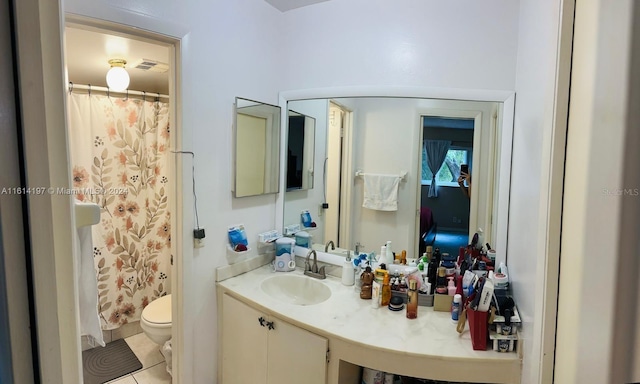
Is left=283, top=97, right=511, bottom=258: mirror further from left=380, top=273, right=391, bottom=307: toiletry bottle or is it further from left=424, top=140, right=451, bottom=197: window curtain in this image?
left=380, top=273, right=391, bottom=307: toiletry bottle

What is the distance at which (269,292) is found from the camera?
2102mm

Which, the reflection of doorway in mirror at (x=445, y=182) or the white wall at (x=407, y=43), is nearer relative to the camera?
the white wall at (x=407, y=43)

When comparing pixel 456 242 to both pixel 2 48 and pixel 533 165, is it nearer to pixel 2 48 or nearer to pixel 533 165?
pixel 533 165

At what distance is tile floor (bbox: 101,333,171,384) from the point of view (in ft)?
7.60

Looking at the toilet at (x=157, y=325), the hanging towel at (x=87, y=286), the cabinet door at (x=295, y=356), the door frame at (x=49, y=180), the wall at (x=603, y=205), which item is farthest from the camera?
the toilet at (x=157, y=325)

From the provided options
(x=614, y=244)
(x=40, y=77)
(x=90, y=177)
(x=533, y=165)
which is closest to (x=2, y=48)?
(x=40, y=77)

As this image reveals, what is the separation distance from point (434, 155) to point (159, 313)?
2006 millimetres

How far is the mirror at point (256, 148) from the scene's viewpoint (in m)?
2.08

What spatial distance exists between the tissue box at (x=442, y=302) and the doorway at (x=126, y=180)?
1.60 meters

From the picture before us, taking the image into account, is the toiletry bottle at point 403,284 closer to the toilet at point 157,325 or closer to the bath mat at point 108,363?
the toilet at point 157,325

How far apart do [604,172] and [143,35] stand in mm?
1755

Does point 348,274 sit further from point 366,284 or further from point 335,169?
point 335,169

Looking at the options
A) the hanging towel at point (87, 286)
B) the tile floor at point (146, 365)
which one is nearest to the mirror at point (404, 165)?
the tile floor at point (146, 365)

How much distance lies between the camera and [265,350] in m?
1.79
